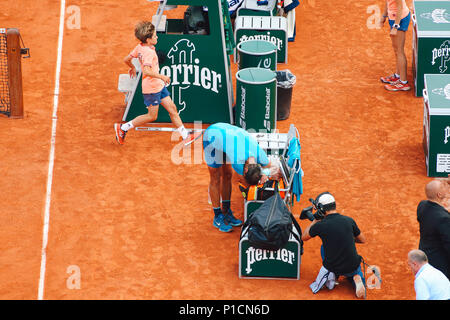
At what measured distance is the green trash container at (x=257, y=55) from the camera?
1409 centimetres

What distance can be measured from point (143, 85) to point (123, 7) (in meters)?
5.92

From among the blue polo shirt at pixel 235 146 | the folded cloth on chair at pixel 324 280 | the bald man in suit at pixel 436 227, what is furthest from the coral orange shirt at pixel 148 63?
the bald man in suit at pixel 436 227

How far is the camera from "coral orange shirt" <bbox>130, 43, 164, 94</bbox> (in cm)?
1264

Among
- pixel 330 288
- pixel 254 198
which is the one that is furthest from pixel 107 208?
pixel 330 288

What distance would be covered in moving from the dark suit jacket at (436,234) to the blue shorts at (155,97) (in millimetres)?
4818

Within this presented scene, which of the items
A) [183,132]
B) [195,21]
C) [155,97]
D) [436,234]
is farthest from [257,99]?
[436,234]

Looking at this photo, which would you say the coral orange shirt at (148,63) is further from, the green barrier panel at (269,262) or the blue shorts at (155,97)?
the green barrier panel at (269,262)

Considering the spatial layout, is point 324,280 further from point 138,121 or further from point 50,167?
point 50,167

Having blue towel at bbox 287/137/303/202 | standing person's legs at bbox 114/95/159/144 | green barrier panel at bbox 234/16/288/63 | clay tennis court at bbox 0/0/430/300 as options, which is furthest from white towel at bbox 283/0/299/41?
blue towel at bbox 287/137/303/202

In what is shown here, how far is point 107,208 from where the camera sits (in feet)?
39.0

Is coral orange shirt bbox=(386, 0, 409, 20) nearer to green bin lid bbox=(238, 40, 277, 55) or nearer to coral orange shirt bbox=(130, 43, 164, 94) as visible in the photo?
green bin lid bbox=(238, 40, 277, 55)

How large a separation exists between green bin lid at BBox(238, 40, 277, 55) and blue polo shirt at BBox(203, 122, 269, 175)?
3.49 meters
